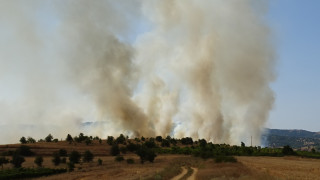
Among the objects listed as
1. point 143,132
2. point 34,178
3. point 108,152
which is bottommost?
point 34,178

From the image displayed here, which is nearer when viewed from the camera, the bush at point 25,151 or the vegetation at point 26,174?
the vegetation at point 26,174

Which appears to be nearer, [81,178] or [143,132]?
[81,178]

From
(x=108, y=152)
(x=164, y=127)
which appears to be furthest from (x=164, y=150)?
(x=164, y=127)

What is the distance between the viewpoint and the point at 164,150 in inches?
4742

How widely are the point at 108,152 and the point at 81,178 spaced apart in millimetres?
61598

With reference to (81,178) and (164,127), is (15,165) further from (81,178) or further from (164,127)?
(164,127)

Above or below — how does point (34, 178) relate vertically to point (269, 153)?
below

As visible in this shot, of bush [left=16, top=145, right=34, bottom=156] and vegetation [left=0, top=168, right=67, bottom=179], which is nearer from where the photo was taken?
vegetation [left=0, top=168, right=67, bottom=179]

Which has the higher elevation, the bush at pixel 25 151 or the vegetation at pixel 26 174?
the bush at pixel 25 151

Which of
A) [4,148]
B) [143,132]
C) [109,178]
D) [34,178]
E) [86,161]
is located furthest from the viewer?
[143,132]

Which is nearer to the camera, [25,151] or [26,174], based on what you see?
[26,174]

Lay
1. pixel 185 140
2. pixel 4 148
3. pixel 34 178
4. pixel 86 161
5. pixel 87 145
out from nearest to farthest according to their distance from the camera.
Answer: pixel 34 178 → pixel 86 161 → pixel 4 148 → pixel 87 145 → pixel 185 140

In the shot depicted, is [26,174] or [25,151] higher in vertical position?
[25,151]

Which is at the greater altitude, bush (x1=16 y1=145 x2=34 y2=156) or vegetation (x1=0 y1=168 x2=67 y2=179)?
bush (x1=16 y1=145 x2=34 y2=156)
